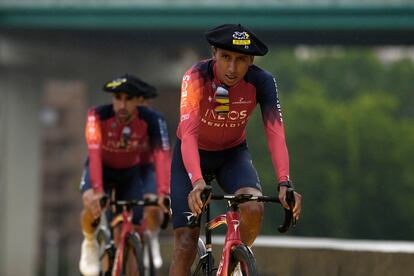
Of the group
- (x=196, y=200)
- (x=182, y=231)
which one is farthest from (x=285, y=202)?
(x=182, y=231)

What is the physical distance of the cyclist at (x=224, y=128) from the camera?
31.4 feet

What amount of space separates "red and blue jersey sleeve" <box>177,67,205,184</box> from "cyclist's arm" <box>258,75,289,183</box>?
1.57ft

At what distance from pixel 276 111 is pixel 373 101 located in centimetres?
7168

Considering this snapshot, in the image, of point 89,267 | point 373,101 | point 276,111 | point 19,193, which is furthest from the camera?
point 373,101

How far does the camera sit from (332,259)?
1395cm

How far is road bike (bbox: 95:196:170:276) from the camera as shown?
12.8 m

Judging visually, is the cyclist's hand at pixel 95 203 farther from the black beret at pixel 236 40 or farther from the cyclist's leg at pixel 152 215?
the black beret at pixel 236 40

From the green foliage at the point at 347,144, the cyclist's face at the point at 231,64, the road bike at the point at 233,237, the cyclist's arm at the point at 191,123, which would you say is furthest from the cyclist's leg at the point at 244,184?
the green foliage at the point at 347,144

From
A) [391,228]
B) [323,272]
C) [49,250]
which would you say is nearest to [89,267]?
[323,272]

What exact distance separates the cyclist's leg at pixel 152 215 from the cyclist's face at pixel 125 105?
3.42 feet

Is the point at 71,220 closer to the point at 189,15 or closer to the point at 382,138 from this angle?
the point at 382,138

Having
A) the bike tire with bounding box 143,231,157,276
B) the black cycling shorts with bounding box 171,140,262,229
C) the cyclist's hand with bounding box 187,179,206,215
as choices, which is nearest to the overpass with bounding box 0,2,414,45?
the bike tire with bounding box 143,231,157,276

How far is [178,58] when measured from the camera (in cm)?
5481

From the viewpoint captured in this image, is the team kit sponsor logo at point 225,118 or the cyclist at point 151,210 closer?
the team kit sponsor logo at point 225,118
